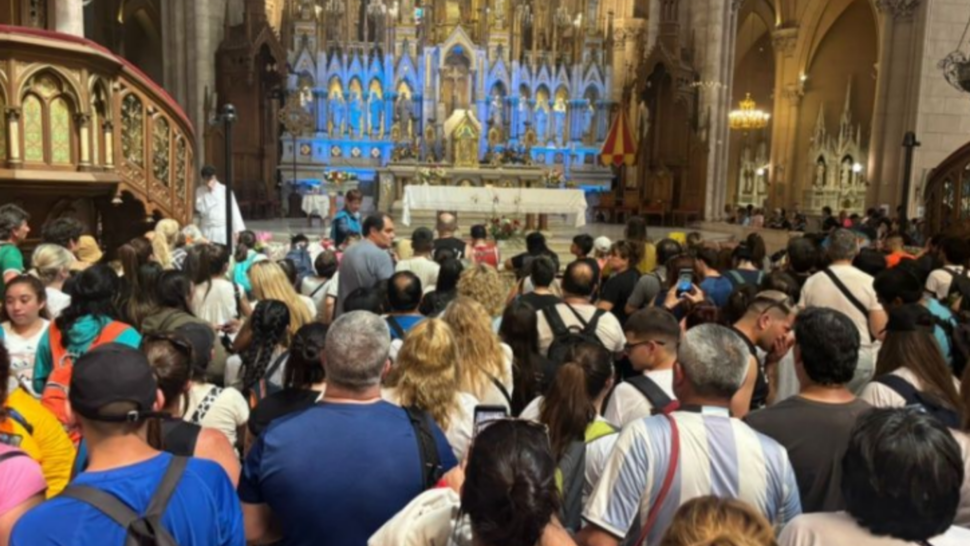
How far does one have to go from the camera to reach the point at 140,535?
6.01 feet

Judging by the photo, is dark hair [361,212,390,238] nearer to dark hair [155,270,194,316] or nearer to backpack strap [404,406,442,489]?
dark hair [155,270,194,316]

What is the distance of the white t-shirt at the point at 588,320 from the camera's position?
15.4 feet

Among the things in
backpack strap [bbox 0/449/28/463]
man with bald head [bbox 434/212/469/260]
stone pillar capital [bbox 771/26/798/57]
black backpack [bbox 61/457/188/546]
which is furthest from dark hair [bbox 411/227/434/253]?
stone pillar capital [bbox 771/26/798/57]

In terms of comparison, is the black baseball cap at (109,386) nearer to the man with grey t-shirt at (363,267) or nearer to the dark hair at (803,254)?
the man with grey t-shirt at (363,267)

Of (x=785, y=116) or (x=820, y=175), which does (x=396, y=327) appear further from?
(x=785, y=116)

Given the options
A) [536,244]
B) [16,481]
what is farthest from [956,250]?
[16,481]

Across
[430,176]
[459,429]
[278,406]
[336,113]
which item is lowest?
[459,429]

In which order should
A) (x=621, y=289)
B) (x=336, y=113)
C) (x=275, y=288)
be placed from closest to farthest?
(x=275, y=288) → (x=621, y=289) → (x=336, y=113)

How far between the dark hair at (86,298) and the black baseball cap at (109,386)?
193 centimetres

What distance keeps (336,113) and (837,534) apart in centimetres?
2273

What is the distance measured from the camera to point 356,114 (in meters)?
23.5

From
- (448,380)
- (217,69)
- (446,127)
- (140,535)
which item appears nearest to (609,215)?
(446,127)

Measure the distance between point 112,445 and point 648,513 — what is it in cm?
160

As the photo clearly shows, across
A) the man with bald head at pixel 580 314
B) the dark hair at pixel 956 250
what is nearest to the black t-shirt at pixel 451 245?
the man with bald head at pixel 580 314
